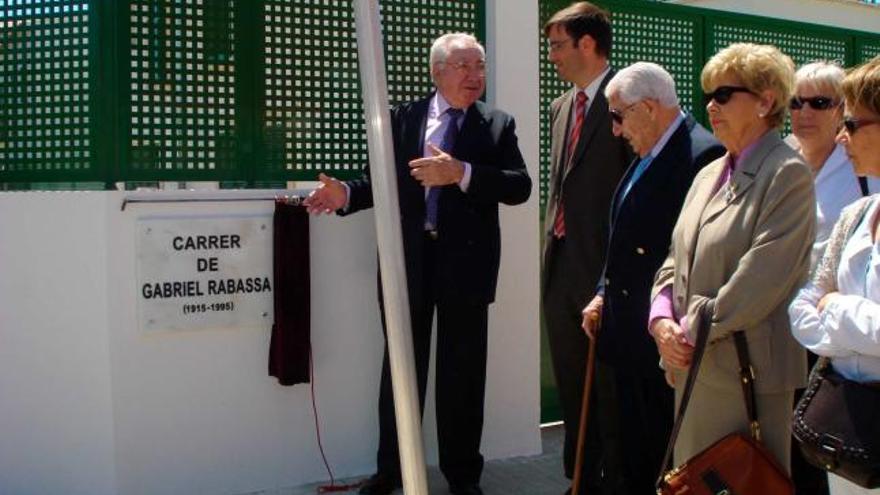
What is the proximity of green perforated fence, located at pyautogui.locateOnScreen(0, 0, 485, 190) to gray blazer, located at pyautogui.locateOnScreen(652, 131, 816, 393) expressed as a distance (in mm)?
2264

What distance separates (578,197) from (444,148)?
2.18 feet

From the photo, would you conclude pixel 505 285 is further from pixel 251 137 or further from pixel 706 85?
pixel 706 85

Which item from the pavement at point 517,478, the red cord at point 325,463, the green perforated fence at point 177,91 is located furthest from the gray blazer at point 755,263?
→ the green perforated fence at point 177,91

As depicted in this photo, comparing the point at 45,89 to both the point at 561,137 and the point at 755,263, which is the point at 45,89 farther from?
the point at 755,263

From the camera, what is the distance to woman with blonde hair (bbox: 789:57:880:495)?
2.59 m

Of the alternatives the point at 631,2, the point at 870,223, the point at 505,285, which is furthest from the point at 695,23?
the point at 870,223

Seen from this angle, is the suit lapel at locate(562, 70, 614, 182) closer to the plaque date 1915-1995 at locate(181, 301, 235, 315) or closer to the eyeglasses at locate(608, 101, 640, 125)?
the eyeglasses at locate(608, 101, 640, 125)

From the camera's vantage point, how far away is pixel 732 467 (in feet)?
10.0

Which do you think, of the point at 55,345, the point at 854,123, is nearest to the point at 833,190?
the point at 854,123

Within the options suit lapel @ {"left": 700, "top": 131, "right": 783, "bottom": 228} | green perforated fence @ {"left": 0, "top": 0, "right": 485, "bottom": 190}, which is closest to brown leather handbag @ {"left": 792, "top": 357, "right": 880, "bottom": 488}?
suit lapel @ {"left": 700, "top": 131, "right": 783, "bottom": 228}

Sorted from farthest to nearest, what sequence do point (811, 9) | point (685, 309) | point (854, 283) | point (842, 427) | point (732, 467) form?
point (811, 9), point (685, 309), point (732, 467), point (854, 283), point (842, 427)

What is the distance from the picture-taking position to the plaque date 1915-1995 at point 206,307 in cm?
464

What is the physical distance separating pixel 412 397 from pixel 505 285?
255 centimetres

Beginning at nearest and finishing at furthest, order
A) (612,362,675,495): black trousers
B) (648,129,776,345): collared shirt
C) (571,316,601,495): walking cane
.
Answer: (648,129,776,345): collared shirt < (612,362,675,495): black trousers < (571,316,601,495): walking cane
